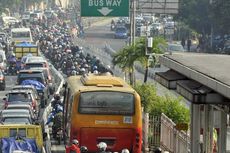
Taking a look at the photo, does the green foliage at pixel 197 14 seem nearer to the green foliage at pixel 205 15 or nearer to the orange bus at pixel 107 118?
the green foliage at pixel 205 15

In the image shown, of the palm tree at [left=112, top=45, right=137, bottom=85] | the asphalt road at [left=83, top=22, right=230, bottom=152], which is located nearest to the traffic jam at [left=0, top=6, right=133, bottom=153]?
the palm tree at [left=112, top=45, right=137, bottom=85]

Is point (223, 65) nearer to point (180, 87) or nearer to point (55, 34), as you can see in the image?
point (180, 87)

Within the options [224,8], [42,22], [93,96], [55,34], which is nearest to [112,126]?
[93,96]

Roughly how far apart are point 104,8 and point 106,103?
2026cm

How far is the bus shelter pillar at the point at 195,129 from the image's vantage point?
1989 cm

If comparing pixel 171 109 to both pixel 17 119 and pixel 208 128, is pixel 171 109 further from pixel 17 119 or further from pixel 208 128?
pixel 208 128

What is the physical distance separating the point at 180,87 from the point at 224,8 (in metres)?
66.6

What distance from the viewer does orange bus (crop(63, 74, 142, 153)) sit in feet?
77.7

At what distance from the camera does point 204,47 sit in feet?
284

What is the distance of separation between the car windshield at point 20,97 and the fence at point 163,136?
28.1ft

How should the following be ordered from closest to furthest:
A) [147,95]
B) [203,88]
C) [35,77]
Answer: [203,88], [147,95], [35,77]

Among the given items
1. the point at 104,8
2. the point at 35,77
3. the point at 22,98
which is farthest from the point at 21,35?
the point at 22,98

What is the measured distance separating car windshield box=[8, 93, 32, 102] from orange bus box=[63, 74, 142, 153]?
1284 centimetres

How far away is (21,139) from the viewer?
Result: 2366cm
